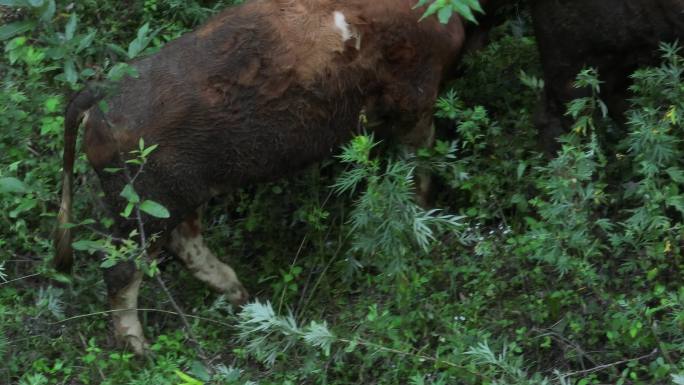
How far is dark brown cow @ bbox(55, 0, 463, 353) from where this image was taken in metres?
5.30

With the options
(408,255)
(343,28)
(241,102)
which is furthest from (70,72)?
(408,255)

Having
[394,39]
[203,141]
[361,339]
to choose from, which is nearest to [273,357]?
[361,339]

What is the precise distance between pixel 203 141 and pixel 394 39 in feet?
3.84

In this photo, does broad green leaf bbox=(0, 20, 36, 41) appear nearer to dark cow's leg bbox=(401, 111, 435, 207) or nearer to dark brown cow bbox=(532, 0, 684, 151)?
dark cow's leg bbox=(401, 111, 435, 207)

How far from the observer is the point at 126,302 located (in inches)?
222

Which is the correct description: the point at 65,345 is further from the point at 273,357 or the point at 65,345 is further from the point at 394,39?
the point at 394,39

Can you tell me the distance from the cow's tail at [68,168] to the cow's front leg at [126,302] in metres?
0.30

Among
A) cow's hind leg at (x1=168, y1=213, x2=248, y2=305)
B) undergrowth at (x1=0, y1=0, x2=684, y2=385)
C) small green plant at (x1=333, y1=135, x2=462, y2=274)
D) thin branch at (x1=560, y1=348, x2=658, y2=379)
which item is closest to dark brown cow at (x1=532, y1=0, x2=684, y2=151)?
undergrowth at (x1=0, y1=0, x2=684, y2=385)

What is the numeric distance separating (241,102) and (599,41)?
1.87 m

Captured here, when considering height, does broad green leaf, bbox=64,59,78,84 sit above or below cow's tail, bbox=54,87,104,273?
above

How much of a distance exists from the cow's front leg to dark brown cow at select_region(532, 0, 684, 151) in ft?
7.67

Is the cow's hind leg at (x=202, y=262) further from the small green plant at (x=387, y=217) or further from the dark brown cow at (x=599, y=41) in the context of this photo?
the dark brown cow at (x=599, y=41)

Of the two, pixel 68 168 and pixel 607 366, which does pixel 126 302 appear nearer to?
pixel 68 168

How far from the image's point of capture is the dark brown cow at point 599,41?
5.56m
